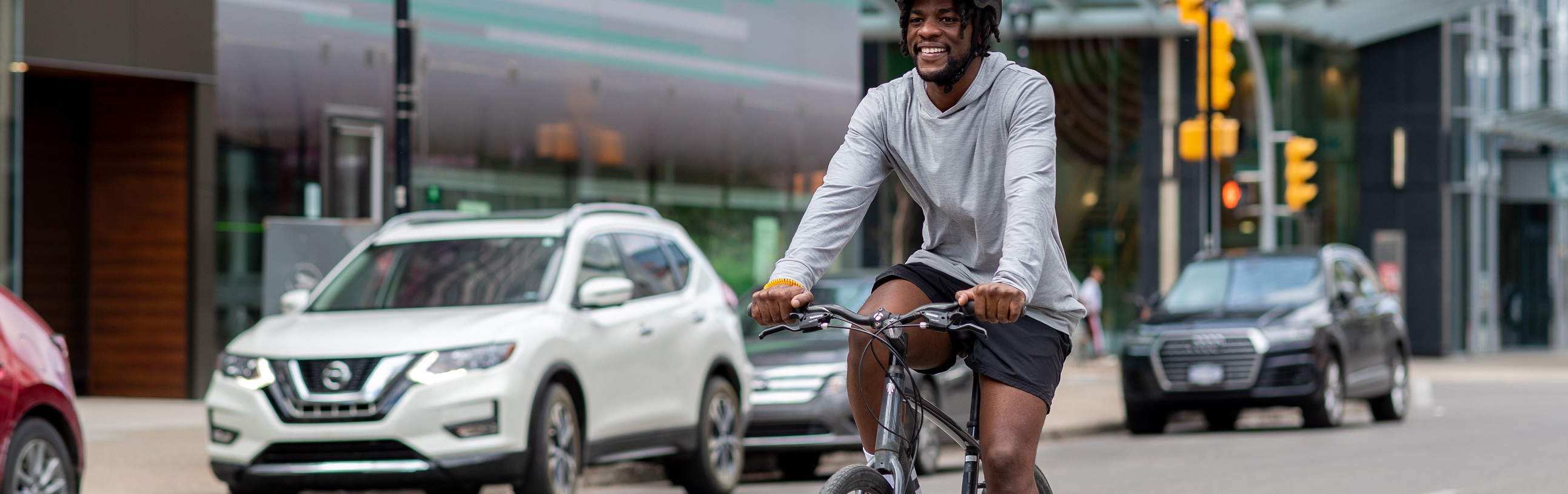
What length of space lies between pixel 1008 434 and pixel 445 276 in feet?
19.7

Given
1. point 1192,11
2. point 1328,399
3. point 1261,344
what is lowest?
point 1328,399

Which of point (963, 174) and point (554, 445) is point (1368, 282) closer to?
point (554, 445)

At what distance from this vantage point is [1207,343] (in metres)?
16.1

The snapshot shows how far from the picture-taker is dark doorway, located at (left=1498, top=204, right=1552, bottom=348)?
40156mm

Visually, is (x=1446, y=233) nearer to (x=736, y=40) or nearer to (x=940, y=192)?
(x=736, y=40)

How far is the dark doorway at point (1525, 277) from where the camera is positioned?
132 ft

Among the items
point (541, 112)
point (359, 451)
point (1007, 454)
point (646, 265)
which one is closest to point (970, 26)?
point (1007, 454)

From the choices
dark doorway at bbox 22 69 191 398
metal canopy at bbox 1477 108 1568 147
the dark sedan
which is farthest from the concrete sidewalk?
metal canopy at bbox 1477 108 1568 147

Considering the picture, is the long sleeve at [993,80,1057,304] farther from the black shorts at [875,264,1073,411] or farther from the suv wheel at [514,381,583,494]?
the suv wheel at [514,381,583,494]

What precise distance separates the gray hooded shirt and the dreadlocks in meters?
0.06

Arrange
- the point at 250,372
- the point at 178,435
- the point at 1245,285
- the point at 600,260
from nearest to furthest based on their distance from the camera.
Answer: the point at 250,372 → the point at 600,260 → the point at 178,435 → the point at 1245,285

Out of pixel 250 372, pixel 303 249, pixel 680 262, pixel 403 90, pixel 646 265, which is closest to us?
pixel 250 372

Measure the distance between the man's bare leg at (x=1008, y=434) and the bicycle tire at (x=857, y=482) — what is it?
295mm

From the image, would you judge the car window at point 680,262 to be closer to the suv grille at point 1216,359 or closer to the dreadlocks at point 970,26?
the suv grille at point 1216,359
